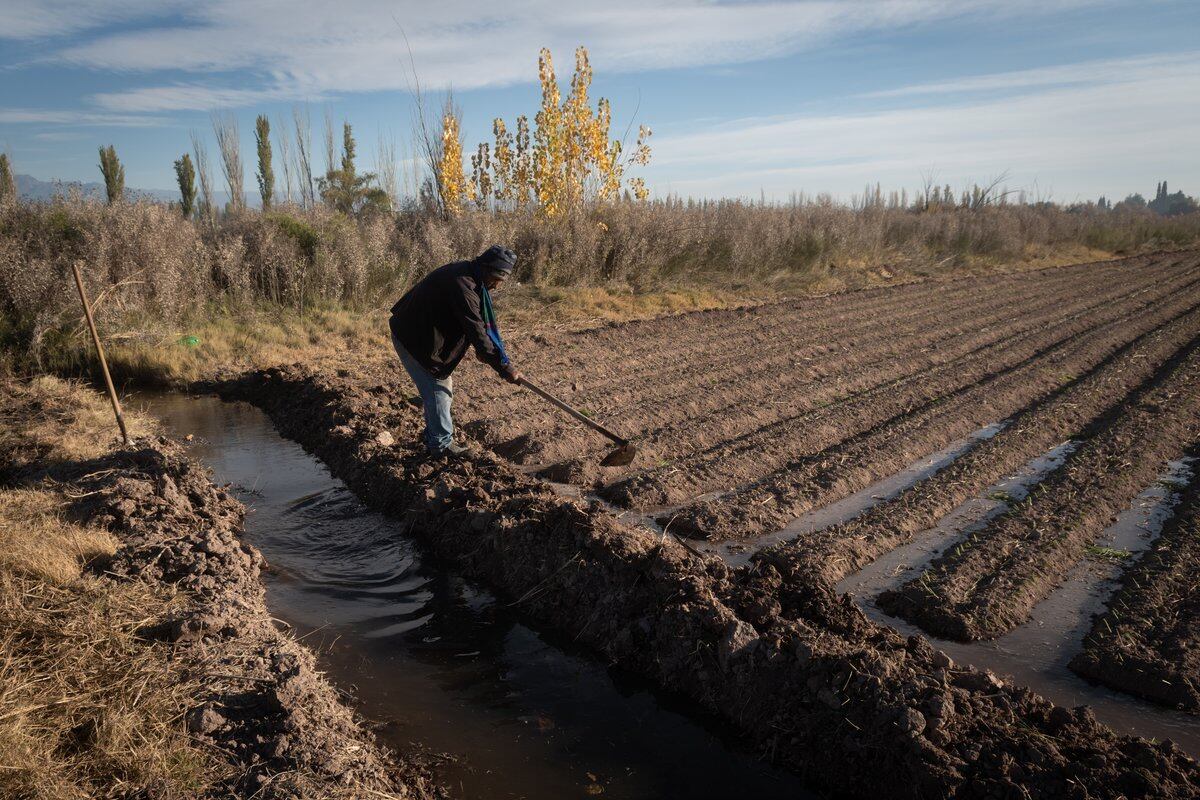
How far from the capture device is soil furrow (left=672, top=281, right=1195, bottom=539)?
5902mm

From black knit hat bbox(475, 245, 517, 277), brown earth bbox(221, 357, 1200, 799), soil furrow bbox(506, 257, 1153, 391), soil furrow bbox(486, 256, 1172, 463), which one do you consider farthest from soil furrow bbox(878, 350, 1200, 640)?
soil furrow bbox(506, 257, 1153, 391)

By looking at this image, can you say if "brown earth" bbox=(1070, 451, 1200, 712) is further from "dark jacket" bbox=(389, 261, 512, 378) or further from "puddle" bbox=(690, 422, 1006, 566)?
"dark jacket" bbox=(389, 261, 512, 378)

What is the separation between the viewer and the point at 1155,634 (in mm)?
4320

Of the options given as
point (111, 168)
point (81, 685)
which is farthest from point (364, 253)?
point (111, 168)

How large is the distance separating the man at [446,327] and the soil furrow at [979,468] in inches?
110

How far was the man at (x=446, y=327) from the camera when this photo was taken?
19.9ft

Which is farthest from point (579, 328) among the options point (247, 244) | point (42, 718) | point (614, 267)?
point (42, 718)

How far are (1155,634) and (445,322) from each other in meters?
5.31

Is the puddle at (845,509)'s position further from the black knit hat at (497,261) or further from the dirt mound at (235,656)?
the dirt mound at (235,656)

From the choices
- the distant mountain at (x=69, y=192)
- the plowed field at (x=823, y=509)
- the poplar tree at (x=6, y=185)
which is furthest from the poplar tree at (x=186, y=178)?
the plowed field at (x=823, y=509)

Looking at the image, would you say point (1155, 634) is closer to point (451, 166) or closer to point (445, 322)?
point (445, 322)

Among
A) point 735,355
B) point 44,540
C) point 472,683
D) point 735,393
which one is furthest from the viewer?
point 735,355

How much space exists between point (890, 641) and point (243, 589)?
385 centimetres

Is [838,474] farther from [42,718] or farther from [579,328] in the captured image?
[579,328]
